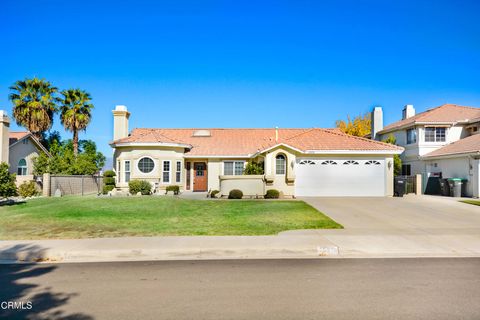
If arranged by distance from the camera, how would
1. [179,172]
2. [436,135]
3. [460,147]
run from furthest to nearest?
[436,135] → [179,172] → [460,147]

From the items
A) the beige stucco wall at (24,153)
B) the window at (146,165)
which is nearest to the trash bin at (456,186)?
the window at (146,165)

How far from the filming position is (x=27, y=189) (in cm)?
2400

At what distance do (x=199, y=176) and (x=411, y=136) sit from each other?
17.8 meters

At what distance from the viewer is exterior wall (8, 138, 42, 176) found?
28891 mm

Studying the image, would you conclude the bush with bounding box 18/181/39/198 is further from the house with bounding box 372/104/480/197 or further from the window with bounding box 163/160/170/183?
the house with bounding box 372/104/480/197

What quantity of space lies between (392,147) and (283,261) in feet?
58.9

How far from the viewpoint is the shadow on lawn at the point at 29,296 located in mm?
4910

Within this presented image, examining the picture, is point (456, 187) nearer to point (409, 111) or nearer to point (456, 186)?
point (456, 186)

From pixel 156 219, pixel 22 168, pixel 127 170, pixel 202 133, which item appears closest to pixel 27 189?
pixel 127 170

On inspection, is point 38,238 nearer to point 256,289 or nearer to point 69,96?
point 256,289

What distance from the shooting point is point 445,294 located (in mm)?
5766

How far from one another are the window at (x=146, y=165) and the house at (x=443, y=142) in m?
20.4

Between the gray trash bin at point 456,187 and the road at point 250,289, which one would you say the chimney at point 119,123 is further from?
the gray trash bin at point 456,187

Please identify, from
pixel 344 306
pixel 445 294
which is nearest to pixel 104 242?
pixel 344 306
